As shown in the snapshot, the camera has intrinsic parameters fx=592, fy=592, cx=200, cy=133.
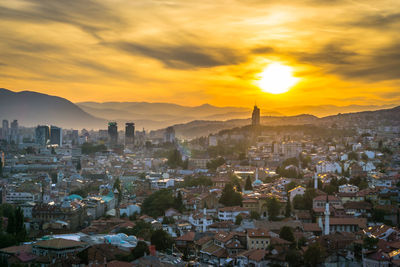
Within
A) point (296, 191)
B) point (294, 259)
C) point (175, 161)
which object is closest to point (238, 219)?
point (296, 191)

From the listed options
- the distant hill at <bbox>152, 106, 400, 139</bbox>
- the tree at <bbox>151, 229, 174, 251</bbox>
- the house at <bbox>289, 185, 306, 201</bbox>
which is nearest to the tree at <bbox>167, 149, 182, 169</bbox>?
the house at <bbox>289, 185, 306, 201</bbox>

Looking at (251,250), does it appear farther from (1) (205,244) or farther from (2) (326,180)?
(2) (326,180)

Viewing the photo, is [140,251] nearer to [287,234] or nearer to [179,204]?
[287,234]

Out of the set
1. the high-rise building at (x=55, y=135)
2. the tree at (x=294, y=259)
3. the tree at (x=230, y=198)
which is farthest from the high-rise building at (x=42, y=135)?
the tree at (x=294, y=259)

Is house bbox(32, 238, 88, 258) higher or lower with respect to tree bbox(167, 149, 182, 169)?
lower

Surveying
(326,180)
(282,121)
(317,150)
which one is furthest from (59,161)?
(282,121)

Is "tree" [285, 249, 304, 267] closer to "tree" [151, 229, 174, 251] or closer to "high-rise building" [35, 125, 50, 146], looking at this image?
"tree" [151, 229, 174, 251]

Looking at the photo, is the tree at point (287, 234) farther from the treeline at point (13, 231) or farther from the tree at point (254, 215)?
the treeline at point (13, 231)
